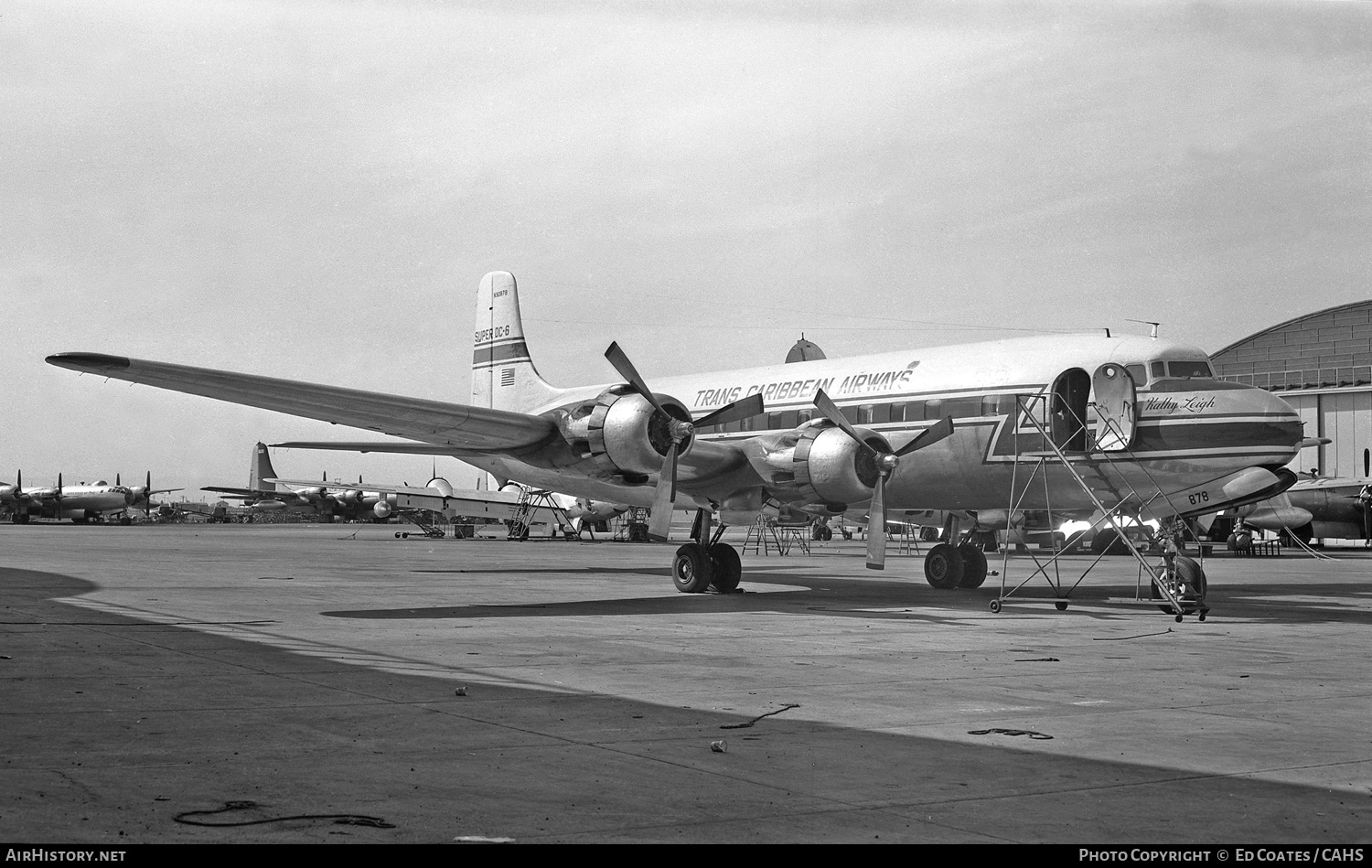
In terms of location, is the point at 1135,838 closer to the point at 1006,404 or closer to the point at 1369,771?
the point at 1369,771

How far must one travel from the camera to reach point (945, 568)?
22.1 m

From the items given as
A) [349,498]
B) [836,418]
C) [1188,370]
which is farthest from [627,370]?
[349,498]

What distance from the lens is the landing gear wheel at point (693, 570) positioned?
20031 millimetres

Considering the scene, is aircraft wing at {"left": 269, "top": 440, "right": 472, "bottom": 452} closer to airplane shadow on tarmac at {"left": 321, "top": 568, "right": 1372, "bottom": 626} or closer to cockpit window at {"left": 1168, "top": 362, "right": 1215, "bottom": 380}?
airplane shadow on tarmac at {"left": 321, "top": 568, "right": 1372, "bottom": 626}

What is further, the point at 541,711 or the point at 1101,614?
the point at 1101,614

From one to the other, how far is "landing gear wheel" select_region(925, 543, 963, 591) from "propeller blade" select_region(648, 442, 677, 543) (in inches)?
240

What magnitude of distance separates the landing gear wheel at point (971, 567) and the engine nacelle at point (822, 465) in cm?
397

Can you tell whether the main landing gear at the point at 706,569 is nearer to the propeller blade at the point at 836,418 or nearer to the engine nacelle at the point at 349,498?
the propeller blade at the point at 836,418

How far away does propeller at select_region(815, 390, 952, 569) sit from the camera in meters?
17.6

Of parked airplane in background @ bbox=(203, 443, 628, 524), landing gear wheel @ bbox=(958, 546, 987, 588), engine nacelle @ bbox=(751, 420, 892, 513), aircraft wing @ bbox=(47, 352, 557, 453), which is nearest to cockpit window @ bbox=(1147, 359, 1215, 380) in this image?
engine nacelle @ bbox=(751, 420, 892, 513)

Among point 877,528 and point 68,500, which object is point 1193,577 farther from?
point 68,500

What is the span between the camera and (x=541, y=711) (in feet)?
27.0
